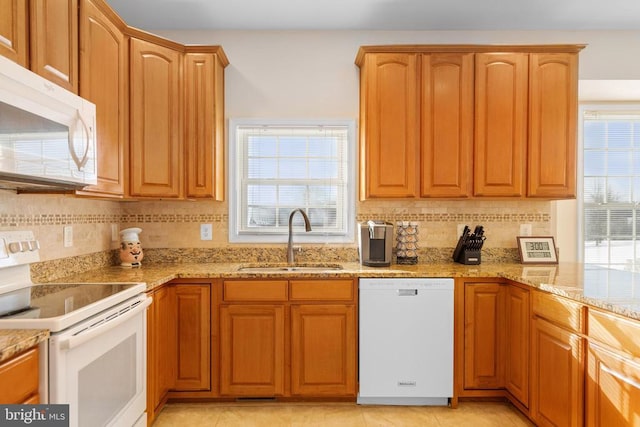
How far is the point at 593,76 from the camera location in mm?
3141

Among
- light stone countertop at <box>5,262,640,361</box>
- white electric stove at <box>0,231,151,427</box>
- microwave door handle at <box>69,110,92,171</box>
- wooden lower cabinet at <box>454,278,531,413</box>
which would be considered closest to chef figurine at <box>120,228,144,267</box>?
light stone countertop at <box>5,262,640,361</box>

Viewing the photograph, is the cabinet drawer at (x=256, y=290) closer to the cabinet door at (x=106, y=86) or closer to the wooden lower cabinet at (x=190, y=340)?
the wooden lower cabinet at (x=190, y=340)

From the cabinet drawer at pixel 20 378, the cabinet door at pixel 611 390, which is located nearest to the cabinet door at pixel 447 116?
the cabinet door at pixel 611 390

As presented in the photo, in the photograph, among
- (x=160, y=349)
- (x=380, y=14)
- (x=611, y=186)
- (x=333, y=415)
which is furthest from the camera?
(x=611, y=186)

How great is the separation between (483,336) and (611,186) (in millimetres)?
2059

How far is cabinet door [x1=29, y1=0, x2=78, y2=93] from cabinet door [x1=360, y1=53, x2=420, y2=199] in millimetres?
1779

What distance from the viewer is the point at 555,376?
6.70ft

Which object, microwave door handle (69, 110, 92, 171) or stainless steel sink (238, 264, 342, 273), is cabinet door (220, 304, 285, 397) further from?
microwave door handle (69, 110, 92, 171)

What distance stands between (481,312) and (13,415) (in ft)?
7.88

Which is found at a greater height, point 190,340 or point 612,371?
point 612,371

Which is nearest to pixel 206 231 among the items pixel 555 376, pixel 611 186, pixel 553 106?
→ pixel 555 376

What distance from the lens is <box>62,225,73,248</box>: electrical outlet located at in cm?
237

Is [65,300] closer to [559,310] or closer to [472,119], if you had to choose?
[559,310]

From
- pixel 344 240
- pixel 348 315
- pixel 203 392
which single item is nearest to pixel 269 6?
pixel 344 240
